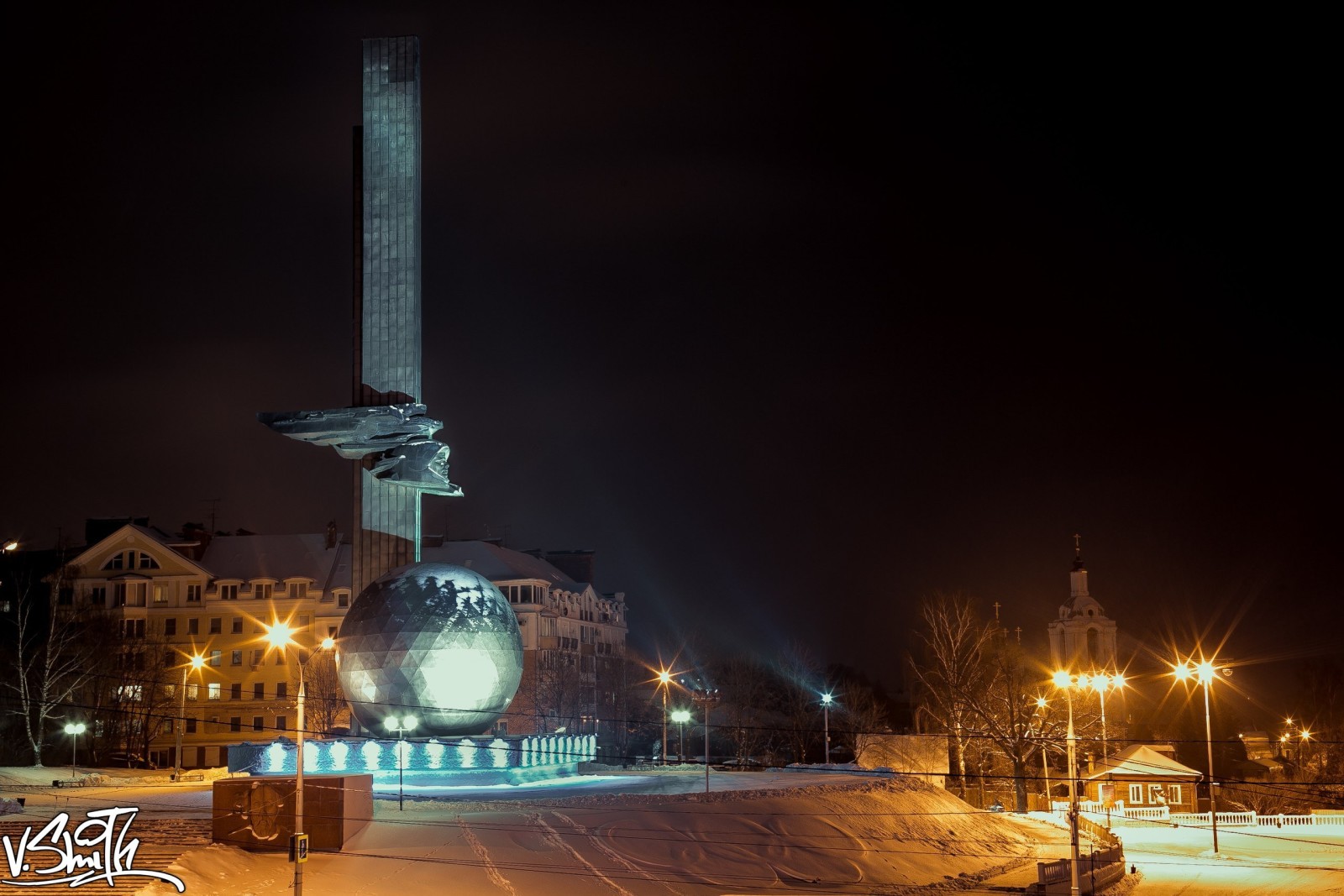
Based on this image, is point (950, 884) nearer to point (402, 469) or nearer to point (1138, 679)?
point (402, 469)

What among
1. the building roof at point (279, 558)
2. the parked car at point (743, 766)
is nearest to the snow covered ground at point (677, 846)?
the parked car at point (743, 766)

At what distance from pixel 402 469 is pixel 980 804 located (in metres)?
22.9

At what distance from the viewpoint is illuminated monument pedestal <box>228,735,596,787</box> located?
37938mm

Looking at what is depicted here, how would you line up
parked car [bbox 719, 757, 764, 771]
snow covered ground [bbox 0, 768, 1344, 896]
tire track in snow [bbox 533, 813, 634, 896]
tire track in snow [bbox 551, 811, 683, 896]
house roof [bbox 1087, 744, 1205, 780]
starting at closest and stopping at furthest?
snow covered ground [bbox 0, 768, 1344, 896] < tire track in snow [bbox 533, 813, 634, 896] < tire track in snow [bbox 551, 811, 683, 896] < parked car [bbox 719, 757, 764, 771] < house roof [bbox 1087, 744, 1205, 780]

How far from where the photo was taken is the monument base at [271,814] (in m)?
28.1

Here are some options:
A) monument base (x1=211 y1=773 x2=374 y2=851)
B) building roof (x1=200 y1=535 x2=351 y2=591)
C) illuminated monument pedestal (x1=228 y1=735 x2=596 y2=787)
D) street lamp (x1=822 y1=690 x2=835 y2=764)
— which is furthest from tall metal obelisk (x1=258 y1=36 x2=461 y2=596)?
building roof (x1=200 y1=535 x2=351 y2=591)

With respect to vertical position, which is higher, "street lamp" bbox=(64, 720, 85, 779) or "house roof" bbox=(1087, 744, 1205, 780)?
"street lamp" bbox=(64, 720, 85, 779)

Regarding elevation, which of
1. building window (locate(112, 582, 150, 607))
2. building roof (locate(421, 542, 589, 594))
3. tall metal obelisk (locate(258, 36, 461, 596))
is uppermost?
tall metal obelisk (locate(258, 36, 461, 596))

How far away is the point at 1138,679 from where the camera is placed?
88.4m

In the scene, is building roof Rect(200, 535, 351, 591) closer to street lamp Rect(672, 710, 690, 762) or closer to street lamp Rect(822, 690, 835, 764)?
street lamp Rect(672, 710, 690, 762)

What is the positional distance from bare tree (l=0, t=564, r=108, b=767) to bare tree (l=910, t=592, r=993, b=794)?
3230 centimetres

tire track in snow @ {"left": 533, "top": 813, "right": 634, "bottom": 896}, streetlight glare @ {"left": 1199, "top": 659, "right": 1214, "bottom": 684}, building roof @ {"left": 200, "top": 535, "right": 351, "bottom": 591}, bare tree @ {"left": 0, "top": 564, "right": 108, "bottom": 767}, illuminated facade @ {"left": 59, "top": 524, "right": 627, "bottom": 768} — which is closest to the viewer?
tire track in snow @ {"left": 533, "top": 813, "right": 634, "bottom": 896}

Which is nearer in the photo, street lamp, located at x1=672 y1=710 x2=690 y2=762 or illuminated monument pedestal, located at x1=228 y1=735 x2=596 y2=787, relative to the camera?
illuminated monument pedestal, located at x1=228 y1=735 x2=596 y2=787

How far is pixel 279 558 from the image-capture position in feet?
261
